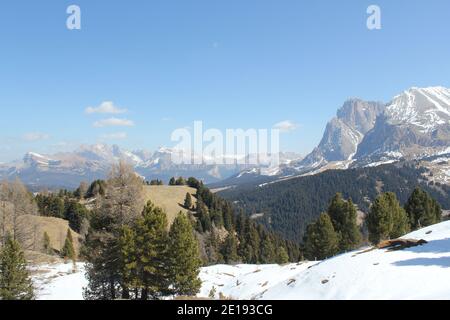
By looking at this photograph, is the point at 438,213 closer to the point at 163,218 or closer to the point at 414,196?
the point at 414,196

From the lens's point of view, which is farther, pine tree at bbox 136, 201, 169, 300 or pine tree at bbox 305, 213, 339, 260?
pine tree at bbox 305, 213, 339, 260

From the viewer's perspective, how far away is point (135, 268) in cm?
3281

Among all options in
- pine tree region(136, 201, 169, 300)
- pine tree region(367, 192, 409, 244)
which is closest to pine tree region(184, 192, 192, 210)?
pine tree region(367, 192, 409, 244)

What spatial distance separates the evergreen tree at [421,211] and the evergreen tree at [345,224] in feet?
42.7

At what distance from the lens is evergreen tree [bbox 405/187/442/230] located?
76.4 m

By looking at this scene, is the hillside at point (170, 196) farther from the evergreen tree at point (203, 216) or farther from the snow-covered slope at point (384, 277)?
the snow-covered slope at point (384, 277)

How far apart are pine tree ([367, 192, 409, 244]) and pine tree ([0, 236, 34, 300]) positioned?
2147 inches

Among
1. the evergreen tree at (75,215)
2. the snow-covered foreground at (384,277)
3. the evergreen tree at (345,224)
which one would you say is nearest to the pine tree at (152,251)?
the snow-covered foreground at (384,277)

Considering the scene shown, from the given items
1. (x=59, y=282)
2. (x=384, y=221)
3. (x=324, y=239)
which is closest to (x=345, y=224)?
(x=324, y=239)

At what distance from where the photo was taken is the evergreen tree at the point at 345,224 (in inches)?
2876

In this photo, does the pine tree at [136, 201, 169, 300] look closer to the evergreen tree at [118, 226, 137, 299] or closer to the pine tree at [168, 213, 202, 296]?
the evergreen tree at [118, 226, 137, 299]

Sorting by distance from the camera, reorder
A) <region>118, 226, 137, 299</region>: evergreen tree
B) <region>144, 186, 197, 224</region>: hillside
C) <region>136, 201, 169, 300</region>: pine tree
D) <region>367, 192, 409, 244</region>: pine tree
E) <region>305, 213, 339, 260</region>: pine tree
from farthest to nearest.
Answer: <region>144, 186, 197, 224</region>: hillside
<region>305, 213, 339, 260</region>: pine tree
<region>367, 192, 409, 244</region>: pine tree
<region>136, 201, 169, 300</region>: pine tree
<region>118, 226, 137, 299</region>: evergreen tree

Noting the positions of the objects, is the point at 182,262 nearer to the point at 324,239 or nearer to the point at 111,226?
the point at 111,226
